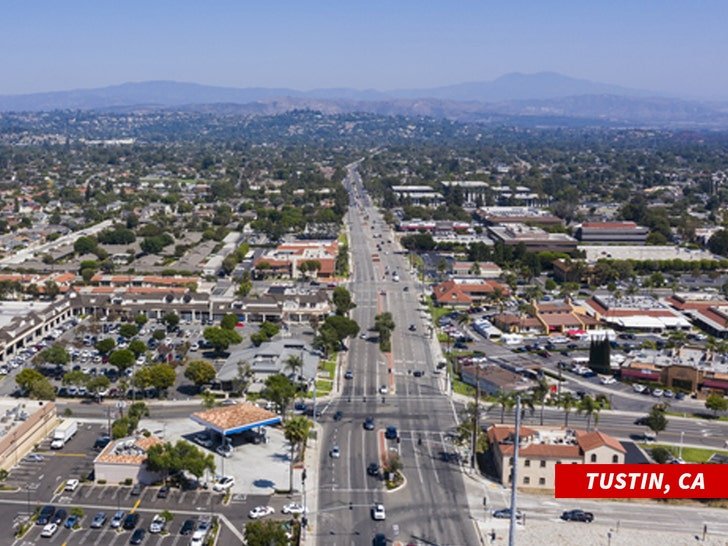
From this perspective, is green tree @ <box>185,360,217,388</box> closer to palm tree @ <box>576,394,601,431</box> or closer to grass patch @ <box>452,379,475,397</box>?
grass patch @ <box>452,379,475,397</box>

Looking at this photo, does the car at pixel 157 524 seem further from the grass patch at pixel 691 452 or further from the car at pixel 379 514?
the grass patch at pixel 691 452

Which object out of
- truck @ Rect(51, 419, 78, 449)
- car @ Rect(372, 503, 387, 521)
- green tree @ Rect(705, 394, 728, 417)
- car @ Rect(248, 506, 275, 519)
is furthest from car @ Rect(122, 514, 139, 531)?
green tree @ Rect(705, 394, 728, 417)

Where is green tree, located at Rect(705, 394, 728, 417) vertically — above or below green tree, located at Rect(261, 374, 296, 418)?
below

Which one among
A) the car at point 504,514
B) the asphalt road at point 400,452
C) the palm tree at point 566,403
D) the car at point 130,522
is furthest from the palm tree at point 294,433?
the palm tree at point 566,403

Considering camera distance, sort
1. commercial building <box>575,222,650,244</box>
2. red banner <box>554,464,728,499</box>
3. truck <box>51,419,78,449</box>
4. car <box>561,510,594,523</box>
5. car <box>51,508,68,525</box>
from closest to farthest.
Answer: red banner <box>554,464,728,499</box>
car <box>51,508,68,525</box>
car <box>561,510,594,523</box>
truck <box>51,419,78,449</box>
commercial building <box>575,222,650,244</box>

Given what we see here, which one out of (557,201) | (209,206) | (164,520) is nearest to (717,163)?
(557,201)

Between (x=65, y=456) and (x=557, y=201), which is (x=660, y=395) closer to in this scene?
(x=65, y=456)

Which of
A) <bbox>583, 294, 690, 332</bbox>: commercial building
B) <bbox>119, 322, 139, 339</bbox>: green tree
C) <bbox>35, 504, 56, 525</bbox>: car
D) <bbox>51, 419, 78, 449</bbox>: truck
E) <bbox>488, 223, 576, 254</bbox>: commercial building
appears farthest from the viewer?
<bbox>488, 223, 576, 254</bbox>: commercial building
